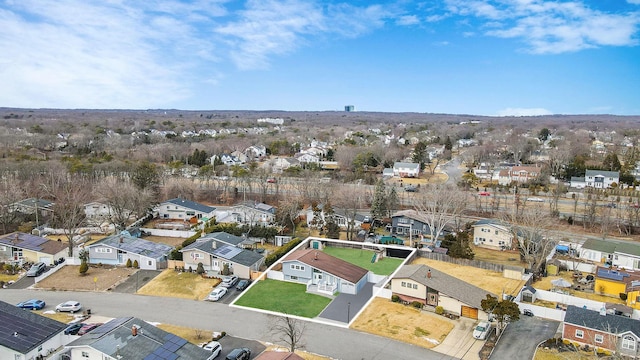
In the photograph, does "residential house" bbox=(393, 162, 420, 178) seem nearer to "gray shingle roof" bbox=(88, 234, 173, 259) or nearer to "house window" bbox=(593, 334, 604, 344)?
"gray shingle roof" bbox=(88, 234, 173, 259)

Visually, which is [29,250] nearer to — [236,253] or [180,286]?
[180,286]

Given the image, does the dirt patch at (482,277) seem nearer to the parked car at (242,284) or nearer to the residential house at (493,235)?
the residential house at (493,235)

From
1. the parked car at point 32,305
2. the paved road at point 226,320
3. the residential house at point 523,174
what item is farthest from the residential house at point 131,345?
the residential house at point 523,174

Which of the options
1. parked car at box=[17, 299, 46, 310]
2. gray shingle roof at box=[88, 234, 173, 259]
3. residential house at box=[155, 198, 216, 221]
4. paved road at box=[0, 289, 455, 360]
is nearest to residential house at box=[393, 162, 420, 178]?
residential house at box=[155, 198, 216, 221]

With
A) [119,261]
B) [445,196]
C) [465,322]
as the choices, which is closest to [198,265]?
[119,261]

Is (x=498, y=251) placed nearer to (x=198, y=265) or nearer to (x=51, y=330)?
(x=198, y=265)

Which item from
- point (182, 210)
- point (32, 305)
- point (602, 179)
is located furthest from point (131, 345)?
point (602, 179)
